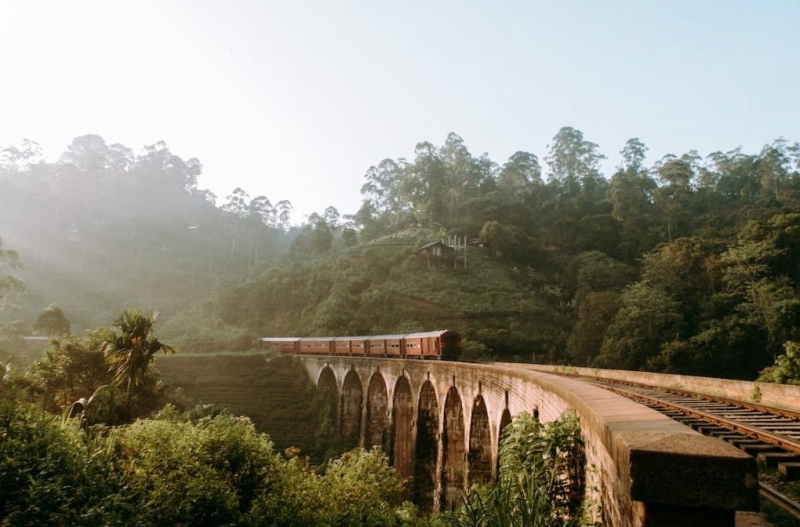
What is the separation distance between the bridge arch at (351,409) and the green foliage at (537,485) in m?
22.6

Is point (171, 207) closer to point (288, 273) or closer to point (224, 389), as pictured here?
point (288, 273)

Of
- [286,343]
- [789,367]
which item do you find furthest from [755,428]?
[286,343]

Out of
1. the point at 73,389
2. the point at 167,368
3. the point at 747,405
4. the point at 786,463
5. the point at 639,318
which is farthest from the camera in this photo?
the point at 167,368

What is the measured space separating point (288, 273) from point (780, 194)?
156 feet

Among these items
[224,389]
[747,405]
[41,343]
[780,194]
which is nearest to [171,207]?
[41,343]

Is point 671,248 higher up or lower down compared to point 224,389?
higher up

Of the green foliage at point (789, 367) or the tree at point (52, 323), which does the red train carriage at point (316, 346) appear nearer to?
the tree at point (52, 323)

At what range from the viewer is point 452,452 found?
56.3 feet

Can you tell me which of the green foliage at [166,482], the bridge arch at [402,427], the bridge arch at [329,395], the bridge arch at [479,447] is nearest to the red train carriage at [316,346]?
the bridge arch at [329,395]

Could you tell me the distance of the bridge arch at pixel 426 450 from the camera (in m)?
19.1

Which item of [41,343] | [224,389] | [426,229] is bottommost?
[224,389]

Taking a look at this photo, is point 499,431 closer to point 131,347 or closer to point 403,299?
point 131,347

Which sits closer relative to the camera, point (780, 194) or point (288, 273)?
point (780, 194)

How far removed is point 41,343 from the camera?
117ft
